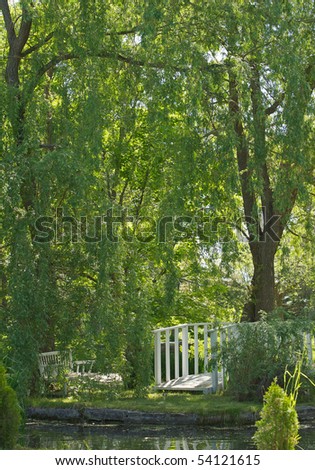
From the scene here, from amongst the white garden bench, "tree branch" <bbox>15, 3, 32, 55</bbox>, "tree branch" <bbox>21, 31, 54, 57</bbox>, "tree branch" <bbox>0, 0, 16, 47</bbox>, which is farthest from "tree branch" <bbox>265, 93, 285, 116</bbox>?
the white garden bench

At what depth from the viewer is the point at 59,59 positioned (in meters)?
14.3

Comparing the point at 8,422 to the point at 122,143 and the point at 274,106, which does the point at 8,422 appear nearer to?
the point at 122,143

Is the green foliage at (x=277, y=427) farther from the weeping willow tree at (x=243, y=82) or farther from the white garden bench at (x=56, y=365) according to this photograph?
the white garden bench at (x=56, y=365)

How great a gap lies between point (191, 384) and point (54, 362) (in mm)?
2276

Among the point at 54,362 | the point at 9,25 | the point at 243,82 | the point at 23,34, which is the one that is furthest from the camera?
the point at 9,25

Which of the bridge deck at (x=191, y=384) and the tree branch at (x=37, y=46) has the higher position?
the tree branch at (x=37, y=46)

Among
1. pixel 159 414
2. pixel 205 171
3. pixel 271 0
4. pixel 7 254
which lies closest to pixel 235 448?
pixel 159 414

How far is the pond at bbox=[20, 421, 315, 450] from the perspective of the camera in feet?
37.0

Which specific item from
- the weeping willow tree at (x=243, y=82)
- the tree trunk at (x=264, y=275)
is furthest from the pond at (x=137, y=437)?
the tree trunk at (x=264, y=275)

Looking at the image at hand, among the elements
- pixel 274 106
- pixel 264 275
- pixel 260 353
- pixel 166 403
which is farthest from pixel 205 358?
pixel 274 106

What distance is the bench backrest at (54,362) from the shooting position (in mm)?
14492

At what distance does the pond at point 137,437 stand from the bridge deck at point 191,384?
2.02 m

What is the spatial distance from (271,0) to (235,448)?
20.8 feet

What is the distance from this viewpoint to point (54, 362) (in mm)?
14680
